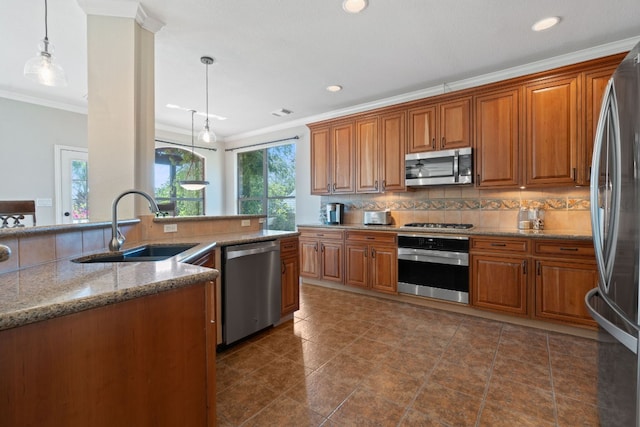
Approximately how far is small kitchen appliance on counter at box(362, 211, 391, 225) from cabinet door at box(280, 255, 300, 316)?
1469 millimetres

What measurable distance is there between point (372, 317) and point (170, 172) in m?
4.75

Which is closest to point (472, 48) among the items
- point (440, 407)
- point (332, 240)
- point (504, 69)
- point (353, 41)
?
point (504, 69)

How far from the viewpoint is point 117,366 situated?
2.90 feet

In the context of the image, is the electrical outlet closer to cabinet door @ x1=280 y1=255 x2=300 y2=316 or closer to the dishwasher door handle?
the dishwasher door handle

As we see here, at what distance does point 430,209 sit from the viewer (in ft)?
12.7

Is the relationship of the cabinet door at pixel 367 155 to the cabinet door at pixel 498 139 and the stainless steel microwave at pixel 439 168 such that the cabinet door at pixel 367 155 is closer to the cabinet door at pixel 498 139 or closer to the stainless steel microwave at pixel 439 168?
the stainless steel microwave at pixel 439 168

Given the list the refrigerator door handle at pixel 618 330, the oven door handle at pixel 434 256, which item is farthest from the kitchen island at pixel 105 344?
the oven door handle at pixel 434 256

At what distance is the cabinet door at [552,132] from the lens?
2.75m

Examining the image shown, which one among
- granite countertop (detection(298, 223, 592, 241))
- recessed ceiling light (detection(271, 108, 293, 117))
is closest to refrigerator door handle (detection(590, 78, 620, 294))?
granite countertop (detection(298, 223, 592, 241))

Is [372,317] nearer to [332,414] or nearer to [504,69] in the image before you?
Result: [332,414]

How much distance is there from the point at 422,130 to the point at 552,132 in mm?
1259

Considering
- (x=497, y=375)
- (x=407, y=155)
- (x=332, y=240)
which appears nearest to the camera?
(x=497, y=375)

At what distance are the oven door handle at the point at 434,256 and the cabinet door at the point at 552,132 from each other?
3.28 ft

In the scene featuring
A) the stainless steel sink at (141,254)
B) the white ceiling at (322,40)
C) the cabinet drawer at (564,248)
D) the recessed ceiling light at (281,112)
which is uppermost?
the recessed ceiling light at (281,112)
